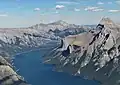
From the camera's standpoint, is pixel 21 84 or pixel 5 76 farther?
pixel 21 84

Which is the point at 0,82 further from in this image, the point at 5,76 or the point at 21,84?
the point at 21,84

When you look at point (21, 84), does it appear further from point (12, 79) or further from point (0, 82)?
point (0, 82)

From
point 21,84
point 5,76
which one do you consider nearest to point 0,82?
point 5,76

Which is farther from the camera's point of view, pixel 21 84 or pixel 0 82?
pixel 21 84

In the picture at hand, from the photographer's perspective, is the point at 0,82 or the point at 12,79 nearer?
the point at 0,82

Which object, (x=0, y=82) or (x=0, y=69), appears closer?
(x=0, y=82)
